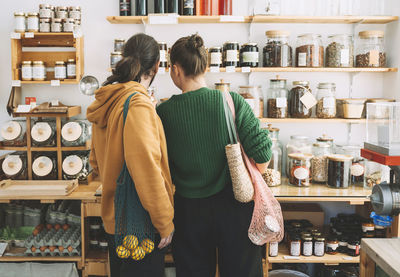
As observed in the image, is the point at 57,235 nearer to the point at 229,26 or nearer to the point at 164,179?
the point at 164,179

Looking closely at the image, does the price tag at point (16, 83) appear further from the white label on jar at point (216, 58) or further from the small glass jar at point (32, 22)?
the white label on jar at point (216, 58)

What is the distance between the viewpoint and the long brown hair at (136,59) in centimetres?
151

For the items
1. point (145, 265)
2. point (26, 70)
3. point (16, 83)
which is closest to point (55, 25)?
point (26, 70)

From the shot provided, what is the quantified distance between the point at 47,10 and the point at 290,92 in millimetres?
1747

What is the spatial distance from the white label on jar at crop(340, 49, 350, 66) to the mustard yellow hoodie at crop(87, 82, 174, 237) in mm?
1635

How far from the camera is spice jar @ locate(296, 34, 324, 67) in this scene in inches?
103

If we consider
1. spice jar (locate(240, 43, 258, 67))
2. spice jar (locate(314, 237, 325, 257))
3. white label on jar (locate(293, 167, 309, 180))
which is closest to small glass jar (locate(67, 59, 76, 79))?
spice jar (locate(240, 43, 258, 67))

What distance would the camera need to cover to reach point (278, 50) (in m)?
2.64

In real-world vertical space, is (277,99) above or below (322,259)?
above

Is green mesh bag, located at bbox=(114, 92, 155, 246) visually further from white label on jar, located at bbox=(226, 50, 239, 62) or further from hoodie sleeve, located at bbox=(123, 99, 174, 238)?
white label on jar, located at bbox=(226, 50, 239, 62)

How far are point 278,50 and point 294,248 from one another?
128 centimetres

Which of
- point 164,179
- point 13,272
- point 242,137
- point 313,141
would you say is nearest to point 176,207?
point 164,179

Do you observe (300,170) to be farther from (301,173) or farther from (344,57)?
(344,57)

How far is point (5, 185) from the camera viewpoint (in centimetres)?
249
